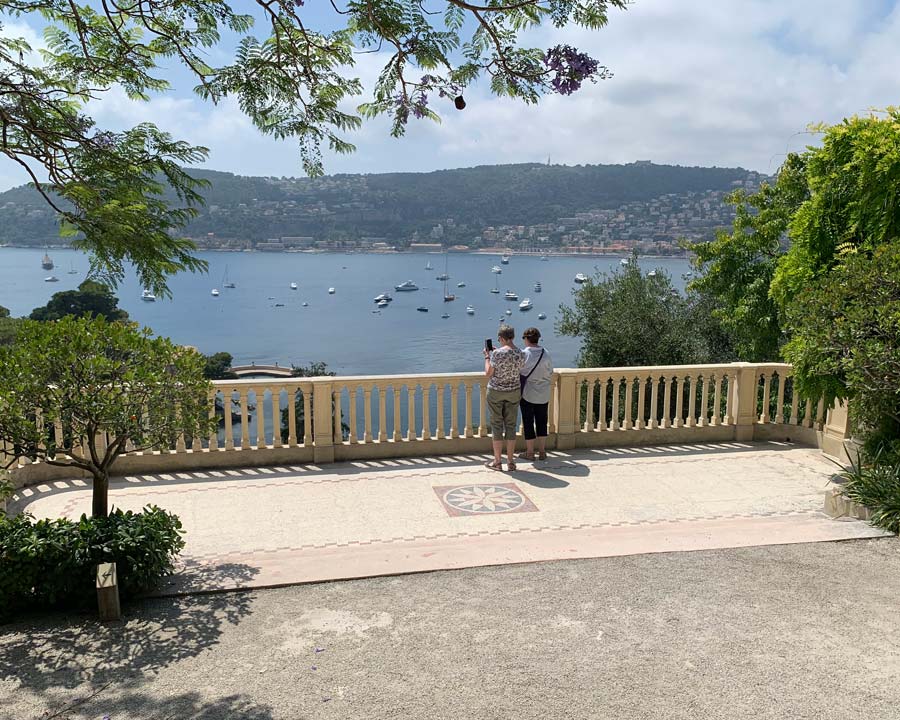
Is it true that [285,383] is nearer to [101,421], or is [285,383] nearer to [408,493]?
[408,493]

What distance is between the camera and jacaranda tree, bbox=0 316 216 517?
15.9ft

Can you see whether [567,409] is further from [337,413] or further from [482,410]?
[337,413]

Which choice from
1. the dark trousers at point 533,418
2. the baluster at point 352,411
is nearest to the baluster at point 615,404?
the dark trousers at point 533,418

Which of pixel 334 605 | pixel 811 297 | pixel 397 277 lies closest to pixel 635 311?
pixel 811 297

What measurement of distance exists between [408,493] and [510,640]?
10.9 feet

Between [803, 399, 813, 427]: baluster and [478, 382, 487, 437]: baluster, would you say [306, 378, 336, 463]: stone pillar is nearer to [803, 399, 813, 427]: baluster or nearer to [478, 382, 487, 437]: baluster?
[478, 382, 487, 437]: baluster

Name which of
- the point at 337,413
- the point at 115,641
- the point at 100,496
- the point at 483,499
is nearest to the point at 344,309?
the point at 337,413

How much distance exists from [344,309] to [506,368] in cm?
7776

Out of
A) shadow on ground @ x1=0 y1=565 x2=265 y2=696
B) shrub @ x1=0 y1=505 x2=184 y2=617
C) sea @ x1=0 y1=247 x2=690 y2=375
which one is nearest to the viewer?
shadow on ground @ x1=0 y1=565 x2=265 y2=696

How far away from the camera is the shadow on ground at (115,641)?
13.3ft

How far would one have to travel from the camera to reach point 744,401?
983cm

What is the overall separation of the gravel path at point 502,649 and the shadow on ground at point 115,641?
0.5 inches

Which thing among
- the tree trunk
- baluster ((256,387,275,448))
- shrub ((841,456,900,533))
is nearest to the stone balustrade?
baluster ((256,387,275,448))

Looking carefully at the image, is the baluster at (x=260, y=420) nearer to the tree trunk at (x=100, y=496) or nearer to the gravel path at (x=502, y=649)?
the tree trunk at (x=100, y=496)
